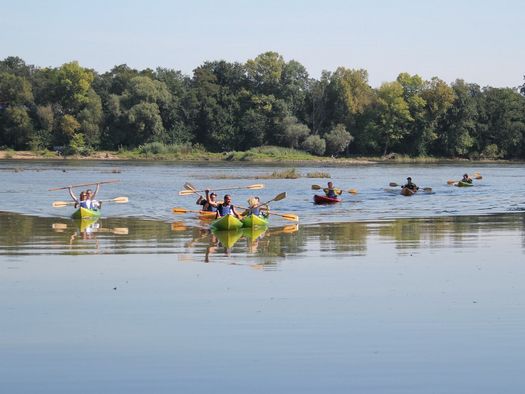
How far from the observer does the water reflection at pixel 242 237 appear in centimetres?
2075

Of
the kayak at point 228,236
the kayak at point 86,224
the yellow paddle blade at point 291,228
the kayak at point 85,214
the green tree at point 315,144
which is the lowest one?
the yellow paddle blade at point 291,228

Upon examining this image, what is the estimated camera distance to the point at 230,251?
2103 centimetres

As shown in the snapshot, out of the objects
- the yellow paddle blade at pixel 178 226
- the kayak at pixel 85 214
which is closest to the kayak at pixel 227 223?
the yellow paddle blade at pixel 178 226

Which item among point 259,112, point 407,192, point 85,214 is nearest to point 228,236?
point 85,214

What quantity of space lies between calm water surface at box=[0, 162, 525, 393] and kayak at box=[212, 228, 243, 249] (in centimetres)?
11

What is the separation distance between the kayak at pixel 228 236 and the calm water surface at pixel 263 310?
4.3 inches

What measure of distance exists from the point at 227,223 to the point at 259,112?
88.2m

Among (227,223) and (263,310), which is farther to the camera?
(227,223)

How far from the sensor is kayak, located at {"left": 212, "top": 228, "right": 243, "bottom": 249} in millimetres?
22969

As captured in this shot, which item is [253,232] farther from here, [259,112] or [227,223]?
[259,112]

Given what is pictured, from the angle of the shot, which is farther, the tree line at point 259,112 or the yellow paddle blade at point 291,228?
the tree line at point 259,112

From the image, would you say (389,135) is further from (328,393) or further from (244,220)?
(328,393)

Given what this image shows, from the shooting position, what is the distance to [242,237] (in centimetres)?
2473

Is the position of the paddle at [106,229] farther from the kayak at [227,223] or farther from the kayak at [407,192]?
the kayak at [407,192]
